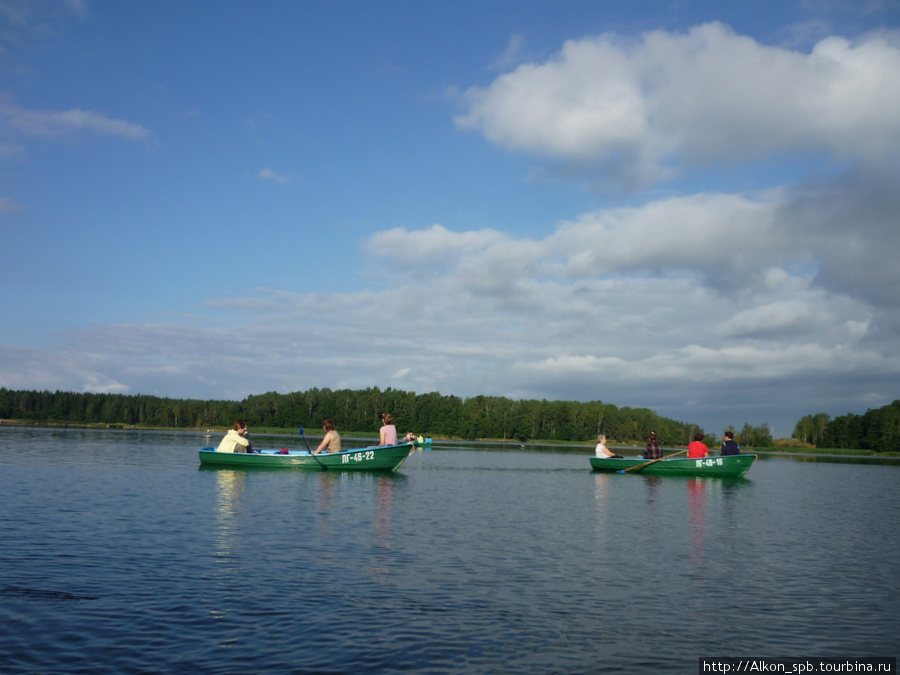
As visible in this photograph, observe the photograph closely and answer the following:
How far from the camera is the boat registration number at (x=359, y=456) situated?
118 ft

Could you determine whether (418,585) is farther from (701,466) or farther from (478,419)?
(478,419)

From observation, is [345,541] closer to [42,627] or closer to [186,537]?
[186,537]

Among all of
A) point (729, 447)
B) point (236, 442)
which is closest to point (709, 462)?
point (729, 447)

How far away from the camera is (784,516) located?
82.3 ft

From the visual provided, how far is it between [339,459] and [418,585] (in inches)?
950

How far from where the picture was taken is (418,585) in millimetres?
12375

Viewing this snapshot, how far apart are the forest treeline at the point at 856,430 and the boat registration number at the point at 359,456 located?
154635mm

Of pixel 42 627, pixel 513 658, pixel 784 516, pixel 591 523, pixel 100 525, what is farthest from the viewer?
pixel 784 516

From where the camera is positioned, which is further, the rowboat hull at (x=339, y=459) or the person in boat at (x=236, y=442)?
the person in boat at (x=236, y=442)

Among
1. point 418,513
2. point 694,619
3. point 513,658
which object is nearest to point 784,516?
point 418,513

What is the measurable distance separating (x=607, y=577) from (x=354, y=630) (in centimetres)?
590

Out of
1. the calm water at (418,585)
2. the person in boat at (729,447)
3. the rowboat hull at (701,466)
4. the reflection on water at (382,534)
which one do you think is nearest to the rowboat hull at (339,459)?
the reflection on water at (382,534)

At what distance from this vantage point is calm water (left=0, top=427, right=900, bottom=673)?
29.3ft

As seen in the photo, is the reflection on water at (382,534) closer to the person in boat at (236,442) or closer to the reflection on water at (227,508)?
the reflection on water at (227,508)
